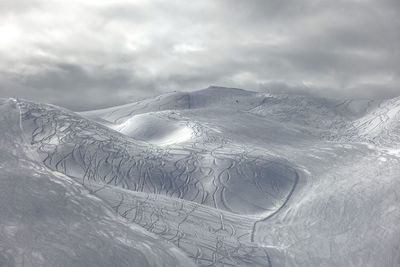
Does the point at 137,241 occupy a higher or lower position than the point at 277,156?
lower

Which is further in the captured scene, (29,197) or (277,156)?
(277,156)

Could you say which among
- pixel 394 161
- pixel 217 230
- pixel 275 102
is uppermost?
pixel 275 102

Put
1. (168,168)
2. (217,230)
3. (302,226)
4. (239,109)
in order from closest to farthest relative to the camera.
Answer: (217,230) < (302,226) < (168,168) < (239,109)

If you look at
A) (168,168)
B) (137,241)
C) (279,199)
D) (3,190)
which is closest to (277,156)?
(279,199)

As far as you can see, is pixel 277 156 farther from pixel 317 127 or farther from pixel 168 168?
pixel 317 127

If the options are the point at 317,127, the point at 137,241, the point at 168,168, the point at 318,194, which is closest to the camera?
the point at 137,241

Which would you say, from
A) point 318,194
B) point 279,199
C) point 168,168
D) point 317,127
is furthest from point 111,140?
point 317,127
